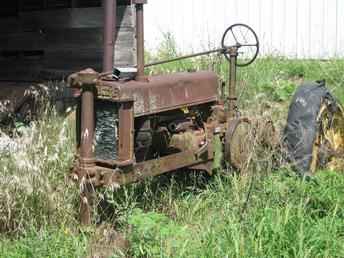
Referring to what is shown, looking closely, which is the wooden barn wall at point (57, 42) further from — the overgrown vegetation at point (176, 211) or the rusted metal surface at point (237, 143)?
the rusted metal surface at point (237, 143)

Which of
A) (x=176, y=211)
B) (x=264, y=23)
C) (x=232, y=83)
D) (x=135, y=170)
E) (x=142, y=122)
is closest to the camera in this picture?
(x=135, y=170)

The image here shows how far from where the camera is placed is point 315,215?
3.97 metres

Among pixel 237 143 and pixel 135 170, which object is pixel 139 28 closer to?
pixel 135 170

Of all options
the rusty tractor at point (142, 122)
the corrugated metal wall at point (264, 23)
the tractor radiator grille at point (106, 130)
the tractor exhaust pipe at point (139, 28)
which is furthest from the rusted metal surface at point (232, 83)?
the corrugated metal wall at point (264, 23)

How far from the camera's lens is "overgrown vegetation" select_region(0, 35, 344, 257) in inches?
138

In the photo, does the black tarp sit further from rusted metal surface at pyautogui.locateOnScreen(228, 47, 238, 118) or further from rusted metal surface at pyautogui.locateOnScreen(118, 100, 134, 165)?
rusted metal surface at pyautogui.locateOnScreen(118, 100, 134, 165)

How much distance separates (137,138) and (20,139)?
0.80 m

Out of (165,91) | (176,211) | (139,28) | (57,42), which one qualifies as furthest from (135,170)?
(57,42)

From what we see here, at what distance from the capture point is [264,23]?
34.0ft

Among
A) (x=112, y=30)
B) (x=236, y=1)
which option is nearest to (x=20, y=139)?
(x=112, y=30)

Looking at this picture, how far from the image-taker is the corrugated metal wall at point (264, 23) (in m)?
10.1

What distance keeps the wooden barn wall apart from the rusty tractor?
2.50 meters

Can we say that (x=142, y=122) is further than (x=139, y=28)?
Yes

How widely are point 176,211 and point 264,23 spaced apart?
6574 mm
